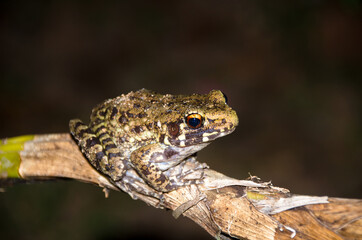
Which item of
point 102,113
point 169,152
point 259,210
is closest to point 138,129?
point 169,152

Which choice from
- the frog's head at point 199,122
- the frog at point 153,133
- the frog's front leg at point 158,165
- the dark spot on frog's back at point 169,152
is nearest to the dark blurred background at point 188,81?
the frog at point 153,133

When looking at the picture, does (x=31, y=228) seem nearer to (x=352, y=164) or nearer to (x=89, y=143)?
(x=89, y=143)

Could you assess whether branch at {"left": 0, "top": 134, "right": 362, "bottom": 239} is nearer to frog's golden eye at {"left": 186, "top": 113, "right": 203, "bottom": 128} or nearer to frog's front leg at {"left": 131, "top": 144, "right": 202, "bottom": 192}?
frog's front leg at {"left": 131, "top": 144, "right": 202, "bottom": 192}

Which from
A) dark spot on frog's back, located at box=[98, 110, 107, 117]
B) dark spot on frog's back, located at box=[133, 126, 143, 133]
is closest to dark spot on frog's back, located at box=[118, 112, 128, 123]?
dark spot on frog's back, located at box=[133, 126, 143, 133]

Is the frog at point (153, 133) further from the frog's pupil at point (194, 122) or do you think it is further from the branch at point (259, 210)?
the branch at point (259, 210)

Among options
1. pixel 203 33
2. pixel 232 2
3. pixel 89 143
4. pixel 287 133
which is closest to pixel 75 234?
pixel 89 143

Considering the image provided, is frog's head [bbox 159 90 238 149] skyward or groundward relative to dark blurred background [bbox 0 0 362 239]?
groundward
